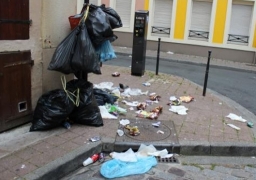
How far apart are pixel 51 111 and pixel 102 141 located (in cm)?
81

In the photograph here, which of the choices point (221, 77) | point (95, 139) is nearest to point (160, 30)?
point (221, 77)

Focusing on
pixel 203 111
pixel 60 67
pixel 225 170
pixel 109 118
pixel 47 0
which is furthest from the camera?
pixel 203 111

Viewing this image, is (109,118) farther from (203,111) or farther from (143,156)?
(203,111)

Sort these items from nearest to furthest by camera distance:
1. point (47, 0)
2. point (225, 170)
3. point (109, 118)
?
point (225, 170), point (47, 0), point (109, 118)

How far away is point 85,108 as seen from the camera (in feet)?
15.3

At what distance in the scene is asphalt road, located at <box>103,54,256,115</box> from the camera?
25.7 feet

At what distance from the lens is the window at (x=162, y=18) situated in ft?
48.4

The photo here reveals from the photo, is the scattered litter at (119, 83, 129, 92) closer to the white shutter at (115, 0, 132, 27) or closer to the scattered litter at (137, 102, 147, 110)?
the scattered litter at (137, 102, 147, 110)

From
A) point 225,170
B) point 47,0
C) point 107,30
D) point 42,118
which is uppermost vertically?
point 47,0

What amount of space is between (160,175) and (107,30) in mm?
2179

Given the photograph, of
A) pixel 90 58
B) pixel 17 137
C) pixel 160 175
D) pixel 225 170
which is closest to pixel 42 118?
pixel 17 137

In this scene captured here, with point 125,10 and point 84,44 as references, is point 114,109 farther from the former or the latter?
point 125,10

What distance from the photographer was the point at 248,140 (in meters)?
4.70

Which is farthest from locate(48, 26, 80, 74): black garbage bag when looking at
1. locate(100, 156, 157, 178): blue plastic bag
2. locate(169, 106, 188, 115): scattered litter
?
locate(169, 106, 188, 115): scattered litter
